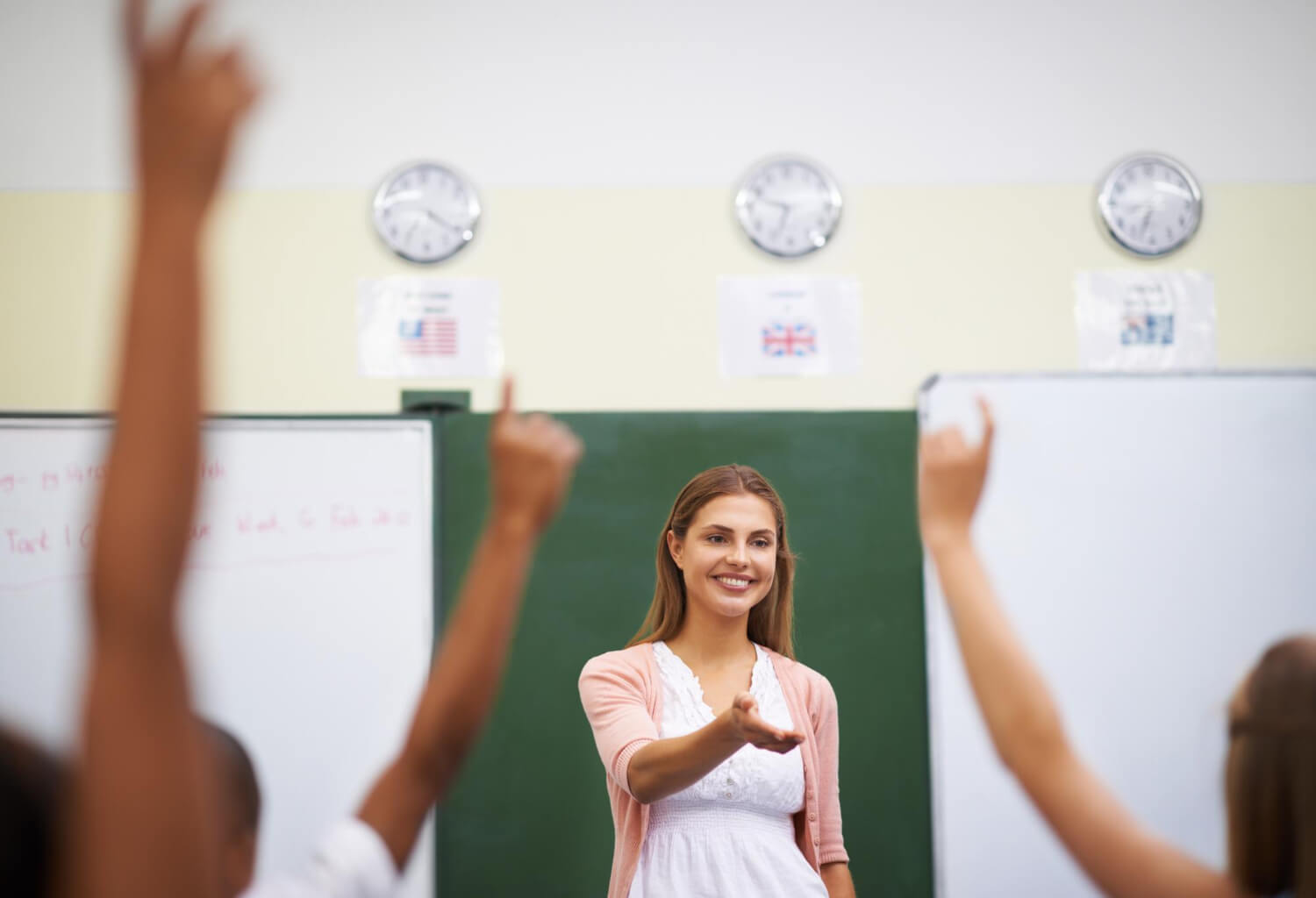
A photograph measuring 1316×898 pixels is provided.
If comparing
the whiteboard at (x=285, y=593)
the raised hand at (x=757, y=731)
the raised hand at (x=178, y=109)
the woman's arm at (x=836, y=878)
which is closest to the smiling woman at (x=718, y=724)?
the woman's arm at (x=836, y=878)

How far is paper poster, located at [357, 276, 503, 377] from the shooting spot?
2.96m

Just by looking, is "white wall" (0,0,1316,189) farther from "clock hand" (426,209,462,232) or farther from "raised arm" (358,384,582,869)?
"raised arm" (358,384,582,869)

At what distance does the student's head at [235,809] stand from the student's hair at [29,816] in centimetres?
12

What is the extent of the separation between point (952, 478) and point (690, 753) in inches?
29.3

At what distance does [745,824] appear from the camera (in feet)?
5.74

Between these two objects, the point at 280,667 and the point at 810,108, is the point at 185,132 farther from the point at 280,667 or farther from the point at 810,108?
the point at 810,108

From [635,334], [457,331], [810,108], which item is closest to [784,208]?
[810,108]

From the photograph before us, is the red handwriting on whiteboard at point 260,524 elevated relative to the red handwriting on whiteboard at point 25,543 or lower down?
elevated

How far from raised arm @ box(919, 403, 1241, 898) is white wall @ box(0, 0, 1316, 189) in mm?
2282

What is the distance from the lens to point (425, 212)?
299cm

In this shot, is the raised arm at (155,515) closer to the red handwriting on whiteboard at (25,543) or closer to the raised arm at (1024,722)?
the raised arm at (1024,722)

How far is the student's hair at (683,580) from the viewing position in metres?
2.05

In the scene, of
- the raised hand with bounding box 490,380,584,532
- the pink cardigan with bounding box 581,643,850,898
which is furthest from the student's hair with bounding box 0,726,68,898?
the pink cardigan with bounding box 581,643,850,898

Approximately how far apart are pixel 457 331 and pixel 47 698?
138cm
